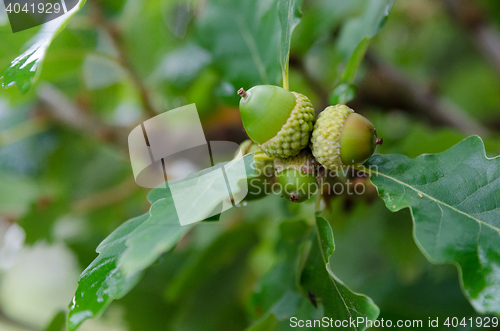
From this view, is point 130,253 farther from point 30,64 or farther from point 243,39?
point 243,39

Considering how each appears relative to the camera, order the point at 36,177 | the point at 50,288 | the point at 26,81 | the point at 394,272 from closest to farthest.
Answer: the point at 26,81 → the point at 394,272 → the point at 36,177 → the point at 50,288

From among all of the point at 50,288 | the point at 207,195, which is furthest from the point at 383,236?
the point at 50,288

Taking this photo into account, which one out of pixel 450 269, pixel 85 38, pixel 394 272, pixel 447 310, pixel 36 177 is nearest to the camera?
pixel 447 310

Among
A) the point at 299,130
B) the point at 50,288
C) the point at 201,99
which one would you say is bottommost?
the point at 50,288

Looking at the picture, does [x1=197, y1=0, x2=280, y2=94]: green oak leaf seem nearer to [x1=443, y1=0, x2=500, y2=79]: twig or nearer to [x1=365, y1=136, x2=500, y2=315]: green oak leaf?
[x1=365, y1=136, x2=500, y2=315]: green oak leaf

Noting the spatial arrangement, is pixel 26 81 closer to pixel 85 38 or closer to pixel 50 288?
pixel 85 38

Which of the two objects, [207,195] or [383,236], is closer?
[207,195]

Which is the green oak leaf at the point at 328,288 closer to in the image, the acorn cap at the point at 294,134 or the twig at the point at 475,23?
the acorn cap at the point at 294,134

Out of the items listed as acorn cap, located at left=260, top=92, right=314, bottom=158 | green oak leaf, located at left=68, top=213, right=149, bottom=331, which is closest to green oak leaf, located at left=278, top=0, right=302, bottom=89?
acorn cap, located at left=260, top=92, right=314, bottom=158
